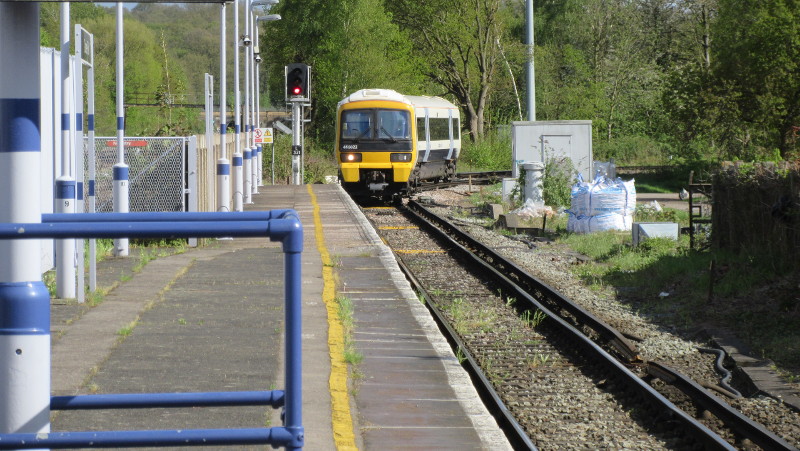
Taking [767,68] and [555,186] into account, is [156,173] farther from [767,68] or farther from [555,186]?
[767,68]

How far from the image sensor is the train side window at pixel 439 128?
32844 mm

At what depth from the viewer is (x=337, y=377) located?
681 cm

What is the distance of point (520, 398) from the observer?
27.7 ft

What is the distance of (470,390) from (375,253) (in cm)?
801

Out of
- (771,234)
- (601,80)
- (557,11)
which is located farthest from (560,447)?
(557,11)

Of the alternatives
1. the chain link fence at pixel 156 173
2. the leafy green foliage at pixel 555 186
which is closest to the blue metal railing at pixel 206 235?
the chain link fence at pixel 156 173

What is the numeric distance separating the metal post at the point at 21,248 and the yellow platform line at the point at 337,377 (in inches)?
87.6

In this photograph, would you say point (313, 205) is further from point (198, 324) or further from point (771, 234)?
point (198, 324)

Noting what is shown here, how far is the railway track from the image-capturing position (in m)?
7.32

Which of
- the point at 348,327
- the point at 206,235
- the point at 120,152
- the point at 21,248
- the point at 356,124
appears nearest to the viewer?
the point at 206,235

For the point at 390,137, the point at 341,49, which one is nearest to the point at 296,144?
the point at 390,137

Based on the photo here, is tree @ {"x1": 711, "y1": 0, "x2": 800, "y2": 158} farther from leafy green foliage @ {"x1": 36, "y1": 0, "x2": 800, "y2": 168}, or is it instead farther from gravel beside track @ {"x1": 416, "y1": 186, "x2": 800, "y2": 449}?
gravel beside track @ {"x1": 416, "y1": 186, "x2": 800, "y2": 449}

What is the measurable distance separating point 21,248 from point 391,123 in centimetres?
2558

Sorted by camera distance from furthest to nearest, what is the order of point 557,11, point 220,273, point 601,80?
point 557,11 < point 601,80 < point 220,273
